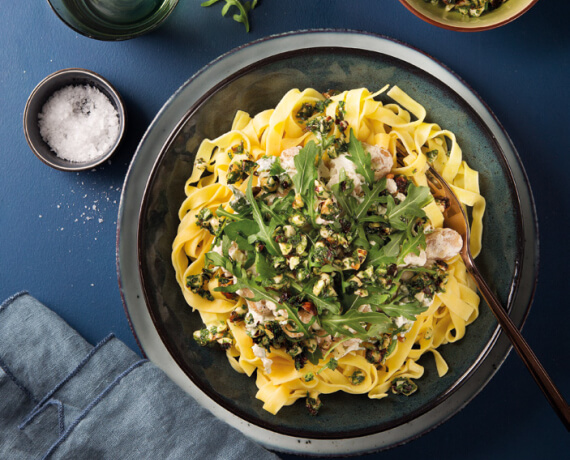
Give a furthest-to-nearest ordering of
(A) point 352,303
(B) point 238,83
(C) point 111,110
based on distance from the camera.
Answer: (C) point 111,110 → (B) point 238,83 → (A) point 352,303

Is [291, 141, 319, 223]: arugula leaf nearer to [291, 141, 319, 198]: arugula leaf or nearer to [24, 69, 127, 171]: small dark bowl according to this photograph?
[291, 141, 319, 198]: arugula leaf

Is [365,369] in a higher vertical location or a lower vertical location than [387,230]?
lower

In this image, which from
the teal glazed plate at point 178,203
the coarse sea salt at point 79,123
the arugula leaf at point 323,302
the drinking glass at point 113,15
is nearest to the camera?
the arugula leaf at point 323,302

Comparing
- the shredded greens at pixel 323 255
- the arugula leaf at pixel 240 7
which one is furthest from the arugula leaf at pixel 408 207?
the arugula leaf at pixel 240 7

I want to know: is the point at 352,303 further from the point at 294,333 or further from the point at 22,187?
the point at 22,187

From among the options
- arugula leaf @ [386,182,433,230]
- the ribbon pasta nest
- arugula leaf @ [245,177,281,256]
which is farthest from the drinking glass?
arugula leaf @ [386,182,433,230]

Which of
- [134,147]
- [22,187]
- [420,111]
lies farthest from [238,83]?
[22,187]

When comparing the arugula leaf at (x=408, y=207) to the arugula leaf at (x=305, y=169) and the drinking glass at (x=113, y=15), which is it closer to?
the arugula leaf at (x=305, y=169)
